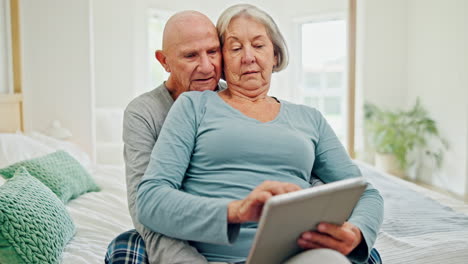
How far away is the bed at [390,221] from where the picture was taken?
1.52 m

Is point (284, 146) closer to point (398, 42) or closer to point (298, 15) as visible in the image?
point (398, 42)

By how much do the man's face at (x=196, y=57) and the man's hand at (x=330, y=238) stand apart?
2.10 ft

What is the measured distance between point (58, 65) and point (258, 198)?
10.7 feet

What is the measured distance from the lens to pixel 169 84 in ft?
4.97

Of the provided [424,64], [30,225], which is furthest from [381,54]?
[30,225]

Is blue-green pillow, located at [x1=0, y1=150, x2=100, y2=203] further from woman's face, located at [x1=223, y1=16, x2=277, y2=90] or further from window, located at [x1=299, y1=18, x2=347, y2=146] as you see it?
window, located at [x1=299, y1=18, x2=347, y2=146]

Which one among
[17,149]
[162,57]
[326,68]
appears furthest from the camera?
[326,68]

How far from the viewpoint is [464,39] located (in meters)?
4.68

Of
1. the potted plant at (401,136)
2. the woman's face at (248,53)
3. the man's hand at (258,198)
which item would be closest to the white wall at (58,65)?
the woman's face at (248,53)

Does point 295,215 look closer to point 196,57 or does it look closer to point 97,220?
point 196,57

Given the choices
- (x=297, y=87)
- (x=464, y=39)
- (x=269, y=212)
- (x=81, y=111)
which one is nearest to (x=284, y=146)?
(x=269, y=212)

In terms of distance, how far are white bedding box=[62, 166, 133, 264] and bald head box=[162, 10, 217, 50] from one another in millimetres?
800

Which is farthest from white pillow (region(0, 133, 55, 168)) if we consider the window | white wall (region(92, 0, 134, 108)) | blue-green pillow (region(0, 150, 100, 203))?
the window

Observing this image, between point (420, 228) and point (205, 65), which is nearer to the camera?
point (205, 65)
